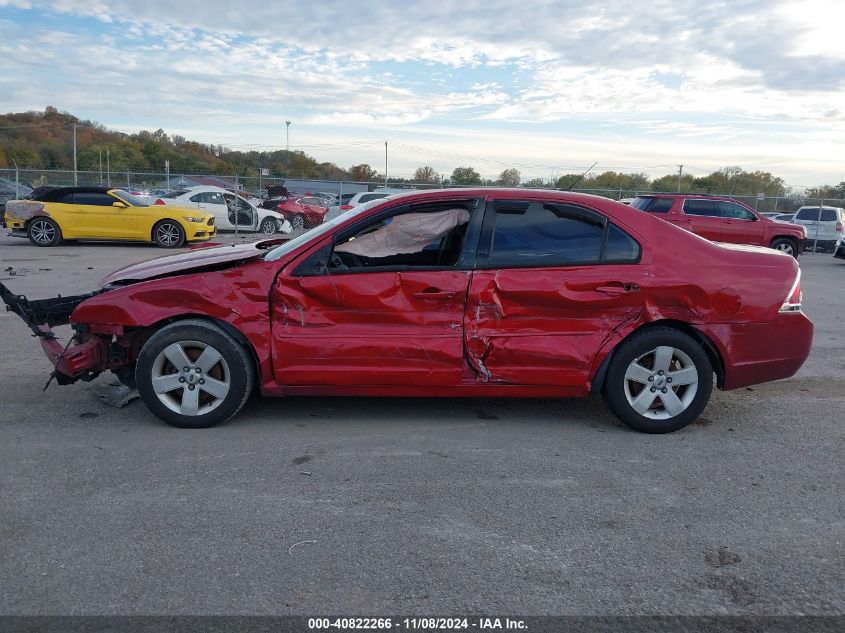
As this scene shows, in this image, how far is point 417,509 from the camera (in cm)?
386

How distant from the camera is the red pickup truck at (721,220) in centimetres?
1786

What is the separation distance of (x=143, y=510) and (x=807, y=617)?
3127mm

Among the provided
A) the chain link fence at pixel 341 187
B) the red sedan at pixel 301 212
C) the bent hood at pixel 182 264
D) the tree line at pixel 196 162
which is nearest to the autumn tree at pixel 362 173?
the tree line at pixel 196 162

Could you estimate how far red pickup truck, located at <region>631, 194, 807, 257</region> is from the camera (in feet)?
58.6

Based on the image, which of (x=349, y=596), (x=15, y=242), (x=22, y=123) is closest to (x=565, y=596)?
(x=349, y=596)

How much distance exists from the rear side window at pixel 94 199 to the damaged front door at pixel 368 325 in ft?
49.4

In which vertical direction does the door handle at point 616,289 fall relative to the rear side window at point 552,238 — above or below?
below

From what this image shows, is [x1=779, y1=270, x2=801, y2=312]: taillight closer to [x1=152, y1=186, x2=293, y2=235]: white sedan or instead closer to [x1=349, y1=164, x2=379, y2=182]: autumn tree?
[x1=152, y1=186, x2=293, y2=235]: white sedan

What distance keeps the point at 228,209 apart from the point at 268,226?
1.38 meters

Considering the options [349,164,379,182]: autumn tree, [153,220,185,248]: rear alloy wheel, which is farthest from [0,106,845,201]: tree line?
[153,220,185,248]: rear alloy wheel

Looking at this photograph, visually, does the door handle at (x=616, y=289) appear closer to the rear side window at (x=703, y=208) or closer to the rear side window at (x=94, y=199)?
the rear side window at (x=703, y=208)

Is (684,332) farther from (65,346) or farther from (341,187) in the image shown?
(341,187)

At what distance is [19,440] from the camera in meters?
4.73

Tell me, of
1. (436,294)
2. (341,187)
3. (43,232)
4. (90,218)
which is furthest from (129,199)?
(436,294)
